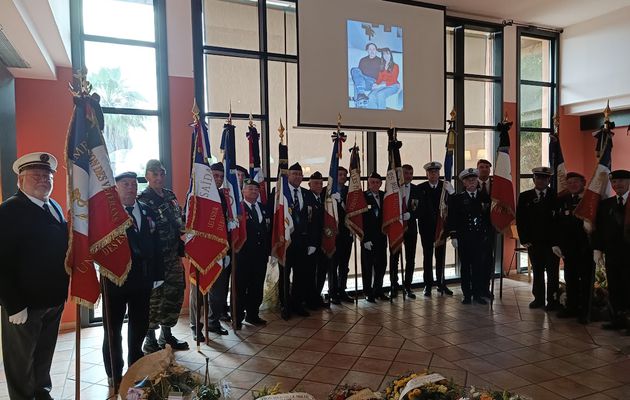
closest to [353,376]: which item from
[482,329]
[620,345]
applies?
[482,329]

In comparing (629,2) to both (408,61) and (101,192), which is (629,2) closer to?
(408,61)

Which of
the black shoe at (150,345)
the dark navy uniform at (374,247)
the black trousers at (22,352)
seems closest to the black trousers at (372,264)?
the dark navy uniform at (374,247)

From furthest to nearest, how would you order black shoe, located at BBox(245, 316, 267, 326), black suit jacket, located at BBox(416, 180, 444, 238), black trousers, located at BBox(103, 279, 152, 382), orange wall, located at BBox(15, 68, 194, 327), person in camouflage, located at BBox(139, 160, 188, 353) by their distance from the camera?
black suit jacket, located at BBox(416, 180, 444, 238) → black shoe, located at BBox(245, 316, 267, 326) → orange wall, located at BBox(15, 68, 194, 327) → person in camouflage, located at BBox(139, 160, 188, 353) → black trousers, located at BBox(103, 279, 152, 382)

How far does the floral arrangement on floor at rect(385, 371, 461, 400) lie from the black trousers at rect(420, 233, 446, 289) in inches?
138

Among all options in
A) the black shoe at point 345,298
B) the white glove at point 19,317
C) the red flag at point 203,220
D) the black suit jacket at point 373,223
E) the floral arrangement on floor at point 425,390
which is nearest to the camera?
the floral arrangement on floor at point 425,390

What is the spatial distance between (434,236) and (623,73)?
3.78 m

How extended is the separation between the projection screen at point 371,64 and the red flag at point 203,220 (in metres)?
1.91

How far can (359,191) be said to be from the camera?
16.3 feet

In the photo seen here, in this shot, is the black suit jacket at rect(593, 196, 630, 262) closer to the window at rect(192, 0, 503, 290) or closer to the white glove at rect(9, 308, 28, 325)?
the window at rect(192, 0, 503, 290)

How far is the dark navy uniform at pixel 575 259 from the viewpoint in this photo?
4527 mm

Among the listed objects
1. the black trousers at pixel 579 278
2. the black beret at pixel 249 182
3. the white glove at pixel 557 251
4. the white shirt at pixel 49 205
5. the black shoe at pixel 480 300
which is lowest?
the black shoe at pixel 480 300

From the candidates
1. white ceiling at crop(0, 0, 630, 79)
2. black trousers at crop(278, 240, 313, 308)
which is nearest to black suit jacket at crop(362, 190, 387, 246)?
black trousers at crop(278, 240, 313, 308)

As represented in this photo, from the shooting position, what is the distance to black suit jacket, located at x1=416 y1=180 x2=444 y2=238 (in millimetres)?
5383

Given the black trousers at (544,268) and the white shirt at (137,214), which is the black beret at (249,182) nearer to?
the white shirt at (137,214)
